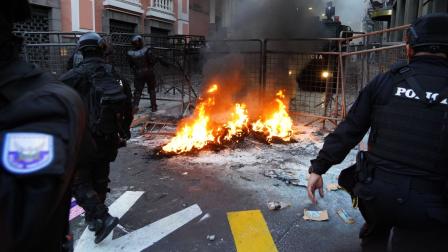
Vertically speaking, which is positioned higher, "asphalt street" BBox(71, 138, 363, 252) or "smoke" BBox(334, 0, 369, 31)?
"smoke" BBox(334, 0, 369, 31)

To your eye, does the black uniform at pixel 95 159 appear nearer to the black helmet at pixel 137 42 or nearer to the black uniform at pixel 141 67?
the black uniform at pixel 141 67

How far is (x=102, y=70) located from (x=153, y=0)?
54.2ft

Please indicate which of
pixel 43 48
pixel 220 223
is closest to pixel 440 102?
pixel 220 223

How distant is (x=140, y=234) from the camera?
3607 mm

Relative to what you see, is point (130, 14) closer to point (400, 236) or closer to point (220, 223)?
point (220, 223)

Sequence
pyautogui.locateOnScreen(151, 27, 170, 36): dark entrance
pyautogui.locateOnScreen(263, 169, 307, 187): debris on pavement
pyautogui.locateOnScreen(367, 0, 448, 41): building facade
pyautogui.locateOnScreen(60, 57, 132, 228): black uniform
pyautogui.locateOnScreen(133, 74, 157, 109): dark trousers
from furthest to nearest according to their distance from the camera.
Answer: pyautogui.locateOnScreen(151, 27, 170, 36): dark entrance < pyautogui.locateOnScreen(133, 74, 157, 109): dark trousers < pyautogui.locateOnScreen(367, 0, 448, 41): building facade < pyautogui.locateOnScreen(263, 169, 307, 187): debris on pavement < pyautogui.locateOnScreen(60, 57, 132, 228): black uniform

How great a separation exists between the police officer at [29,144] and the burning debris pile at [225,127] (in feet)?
16.1

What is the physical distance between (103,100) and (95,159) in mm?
515

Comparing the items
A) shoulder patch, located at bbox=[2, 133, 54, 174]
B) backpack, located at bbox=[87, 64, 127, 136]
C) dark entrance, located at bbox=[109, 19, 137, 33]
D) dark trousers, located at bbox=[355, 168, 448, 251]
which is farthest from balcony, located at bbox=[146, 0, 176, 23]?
shoulder patch, located at bbox=[2, 133, 54, 174]

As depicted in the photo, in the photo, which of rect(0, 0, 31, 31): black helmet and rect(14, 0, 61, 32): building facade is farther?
rect(14, 0, 61, 32): building facade

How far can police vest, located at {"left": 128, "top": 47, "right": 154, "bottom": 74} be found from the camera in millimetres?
9023

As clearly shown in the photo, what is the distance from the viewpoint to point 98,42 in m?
3.54

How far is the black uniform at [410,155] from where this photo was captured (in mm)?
2018

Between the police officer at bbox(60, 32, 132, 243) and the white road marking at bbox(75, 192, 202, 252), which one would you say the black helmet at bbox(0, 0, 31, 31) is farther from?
the white road marking at bbox(75, 192, 202, 252)
